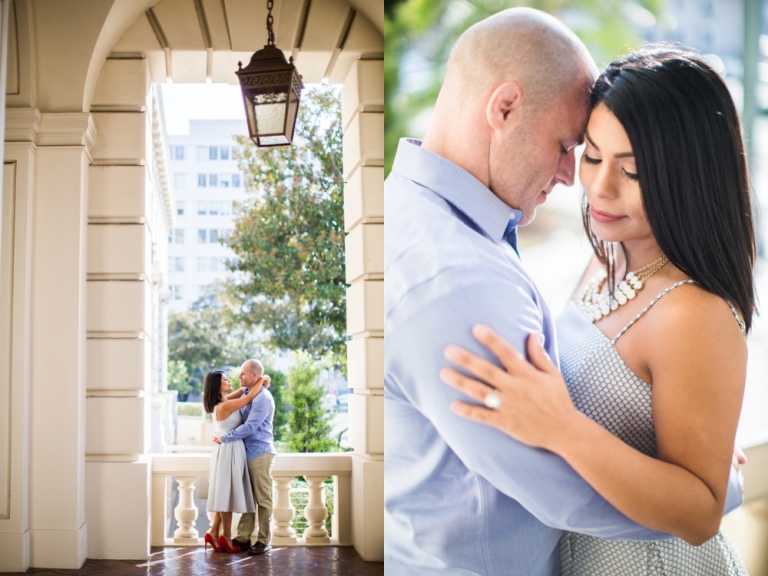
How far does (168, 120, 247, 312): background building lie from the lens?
43125 mm

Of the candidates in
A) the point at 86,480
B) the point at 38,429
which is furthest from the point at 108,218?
the point at 86,480

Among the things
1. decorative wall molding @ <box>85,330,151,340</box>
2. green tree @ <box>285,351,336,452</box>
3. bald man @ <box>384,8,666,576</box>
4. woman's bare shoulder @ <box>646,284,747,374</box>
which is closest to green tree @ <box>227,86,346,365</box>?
green tree @ <box>285,351,336,452</box>

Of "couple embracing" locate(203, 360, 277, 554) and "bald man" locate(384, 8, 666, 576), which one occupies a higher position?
"bald man" locate(384, 8, 666, 576)

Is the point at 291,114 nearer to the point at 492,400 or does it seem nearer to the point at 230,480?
the point at 492,400

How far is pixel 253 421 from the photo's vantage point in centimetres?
539

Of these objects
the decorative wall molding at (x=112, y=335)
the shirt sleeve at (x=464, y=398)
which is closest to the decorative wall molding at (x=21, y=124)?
the decorative wall molding at (x=112, y=335)

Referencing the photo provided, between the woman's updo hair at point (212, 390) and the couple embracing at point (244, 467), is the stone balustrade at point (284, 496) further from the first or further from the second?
the woman's updo hair at point (212, 390)

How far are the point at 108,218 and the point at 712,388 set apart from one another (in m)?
4.31

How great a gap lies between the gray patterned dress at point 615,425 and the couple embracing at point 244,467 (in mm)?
3540

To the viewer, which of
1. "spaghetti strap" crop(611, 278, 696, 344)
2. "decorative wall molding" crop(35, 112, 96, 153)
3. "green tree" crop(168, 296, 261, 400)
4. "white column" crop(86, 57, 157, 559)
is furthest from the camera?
"green tree" crop(168, 296, 261, 400)

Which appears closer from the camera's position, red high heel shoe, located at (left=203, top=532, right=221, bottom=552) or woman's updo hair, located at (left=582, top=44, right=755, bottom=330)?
woman's updo hair, located at (left=582, top=44, right=755, bottom=330)

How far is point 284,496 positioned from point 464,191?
408 centimetres

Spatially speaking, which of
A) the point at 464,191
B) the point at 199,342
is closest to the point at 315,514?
the point at 464,191

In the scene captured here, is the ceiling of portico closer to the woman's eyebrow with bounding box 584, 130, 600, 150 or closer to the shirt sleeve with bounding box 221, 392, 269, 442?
the shirt sleeve with bounding box 221, 392, 269, 442
